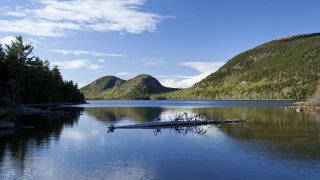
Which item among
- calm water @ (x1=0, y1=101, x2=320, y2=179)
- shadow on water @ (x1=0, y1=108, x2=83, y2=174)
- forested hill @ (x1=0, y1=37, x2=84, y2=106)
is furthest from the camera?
forested hill @ (x1=0, y1=37, x2=84, y2=106)

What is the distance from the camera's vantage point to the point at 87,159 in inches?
1751

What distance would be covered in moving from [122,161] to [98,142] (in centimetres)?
1734

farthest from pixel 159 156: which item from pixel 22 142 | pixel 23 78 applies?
pixel 23 78

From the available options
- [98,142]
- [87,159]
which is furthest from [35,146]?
[87,159]

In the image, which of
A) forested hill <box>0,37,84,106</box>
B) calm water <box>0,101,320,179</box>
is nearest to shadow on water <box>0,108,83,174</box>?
calm water <box>0,101,320,179</box>

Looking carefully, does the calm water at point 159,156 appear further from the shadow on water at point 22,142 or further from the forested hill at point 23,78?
the forested hill at point 23,78

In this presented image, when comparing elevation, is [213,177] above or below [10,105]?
below

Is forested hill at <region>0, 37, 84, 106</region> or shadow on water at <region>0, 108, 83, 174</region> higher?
forested hill at <region>0, 37, 84, 106</region>

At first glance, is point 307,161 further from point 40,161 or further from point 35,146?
point 35,146

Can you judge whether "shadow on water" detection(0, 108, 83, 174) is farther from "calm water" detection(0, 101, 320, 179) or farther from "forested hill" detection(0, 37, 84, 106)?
"forested hill" detection(0, 37, 84, 106)

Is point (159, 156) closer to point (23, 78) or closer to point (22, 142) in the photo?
point (22, 142)

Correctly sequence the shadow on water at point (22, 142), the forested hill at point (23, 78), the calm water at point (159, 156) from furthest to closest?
the forested hill at point (23, 78) → the shadow on water at point (22, 142) → the calm water at point (159, 156)

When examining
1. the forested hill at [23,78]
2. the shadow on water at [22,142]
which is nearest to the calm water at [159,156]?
the shadow on water at [22,142]

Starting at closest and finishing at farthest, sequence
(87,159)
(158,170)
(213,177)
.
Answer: (213,177), (158,170), (87,159)
